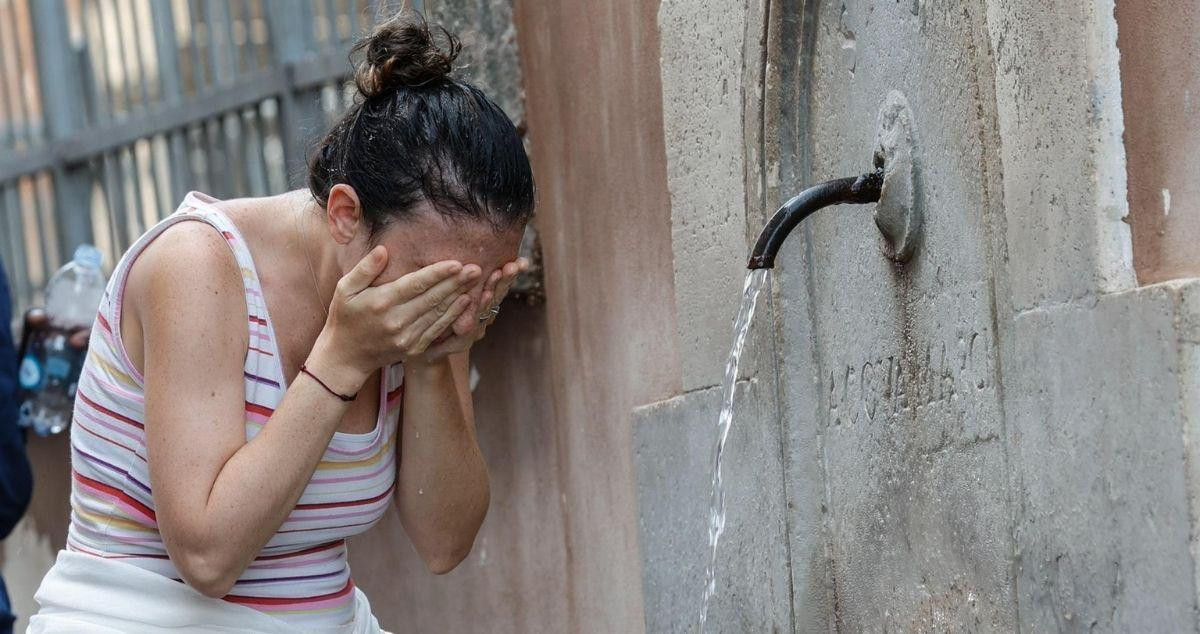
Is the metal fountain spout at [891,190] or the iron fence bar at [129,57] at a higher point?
the iron fence bar at [129,57]

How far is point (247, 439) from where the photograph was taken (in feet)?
8.07

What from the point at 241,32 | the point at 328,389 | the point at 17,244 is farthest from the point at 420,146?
the point at 17,244

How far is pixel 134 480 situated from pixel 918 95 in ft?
4.27

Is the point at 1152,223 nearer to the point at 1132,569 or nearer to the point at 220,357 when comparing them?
the point at 1132,569

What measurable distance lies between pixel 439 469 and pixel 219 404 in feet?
1.41

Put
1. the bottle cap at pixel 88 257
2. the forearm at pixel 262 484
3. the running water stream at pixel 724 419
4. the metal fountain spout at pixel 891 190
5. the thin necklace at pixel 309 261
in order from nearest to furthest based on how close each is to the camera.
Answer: the forearm at pixel 262 484 < the thin necklace at pixel 309 261 < the metal fountain spout at pixel 891 190 < the running water stream at pixel 724 419 < the bottle cap at pixel 88 257

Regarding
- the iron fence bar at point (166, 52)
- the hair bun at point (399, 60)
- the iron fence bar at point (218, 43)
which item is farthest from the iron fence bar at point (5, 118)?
the hair bun at point (399, 60)

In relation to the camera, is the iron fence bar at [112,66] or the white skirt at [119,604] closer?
the white skirt at [119,604]

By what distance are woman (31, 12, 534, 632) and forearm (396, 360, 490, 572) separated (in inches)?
0.5

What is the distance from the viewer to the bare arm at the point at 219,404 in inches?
90.7

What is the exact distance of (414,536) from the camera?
109 inches

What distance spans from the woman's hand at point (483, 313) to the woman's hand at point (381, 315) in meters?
0.04

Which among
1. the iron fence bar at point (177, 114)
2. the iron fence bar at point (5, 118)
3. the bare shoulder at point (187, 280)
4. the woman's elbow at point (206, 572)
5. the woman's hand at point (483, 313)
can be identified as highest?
the iron fence bar at point (5, 118)

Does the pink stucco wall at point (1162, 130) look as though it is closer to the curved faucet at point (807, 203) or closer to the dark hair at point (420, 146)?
the curved faucet at point (807, 203)
